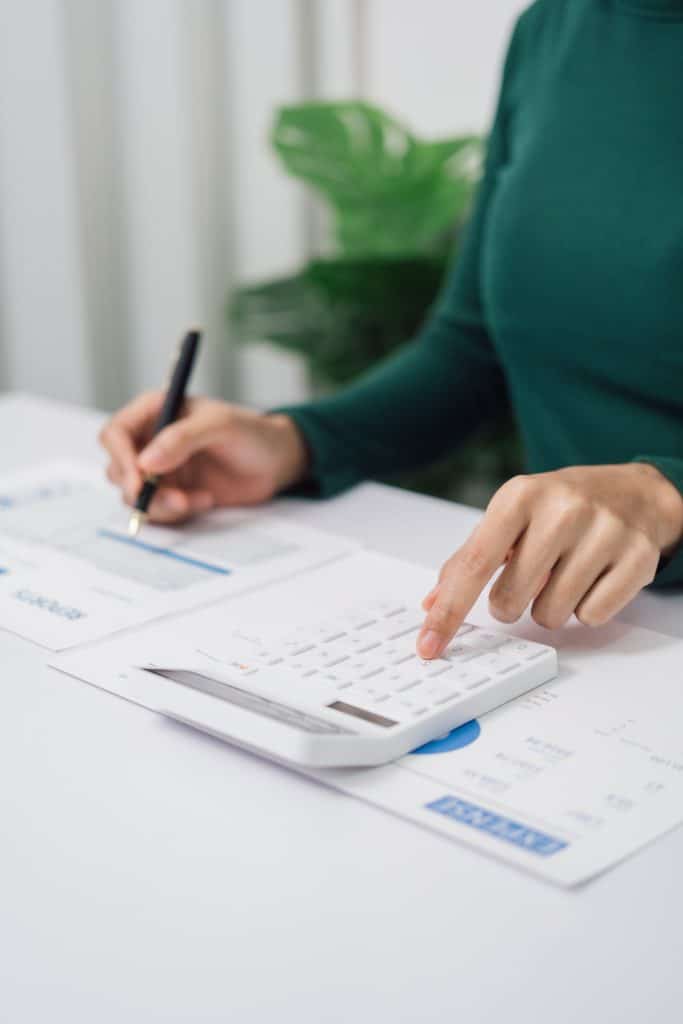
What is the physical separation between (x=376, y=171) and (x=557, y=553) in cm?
141

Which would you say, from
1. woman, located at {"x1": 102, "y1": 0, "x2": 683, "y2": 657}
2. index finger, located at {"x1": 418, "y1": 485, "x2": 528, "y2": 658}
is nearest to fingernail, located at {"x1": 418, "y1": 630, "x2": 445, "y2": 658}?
index finger, located at {"x1": 418, "y1": 485, "x2": 528, "y2": 658}

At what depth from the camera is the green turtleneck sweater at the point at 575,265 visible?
93 cm

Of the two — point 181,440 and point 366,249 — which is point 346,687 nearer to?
point 181,440

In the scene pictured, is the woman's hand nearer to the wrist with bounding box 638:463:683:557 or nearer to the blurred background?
the wrist with bounding box 638:463:683:557

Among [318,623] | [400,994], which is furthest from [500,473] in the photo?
[400,994]

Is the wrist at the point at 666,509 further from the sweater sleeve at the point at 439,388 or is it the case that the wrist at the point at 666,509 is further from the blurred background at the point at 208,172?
the blurred background at the point at 208,172

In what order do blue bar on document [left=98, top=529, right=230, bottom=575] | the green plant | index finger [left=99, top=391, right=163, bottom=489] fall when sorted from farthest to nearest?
1. the green plant
2. index finger [left=99, top=391, right=163, bottom=489]
3. blue bar on document [left=98, top=529, right=230, bottom=575]

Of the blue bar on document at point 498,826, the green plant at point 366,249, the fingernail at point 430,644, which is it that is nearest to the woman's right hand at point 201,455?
the fingernail at point 430,644

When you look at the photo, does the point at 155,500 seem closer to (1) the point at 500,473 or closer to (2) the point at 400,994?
Result: (2) the point at 400,994

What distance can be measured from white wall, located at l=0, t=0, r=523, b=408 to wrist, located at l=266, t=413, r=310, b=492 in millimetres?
1157

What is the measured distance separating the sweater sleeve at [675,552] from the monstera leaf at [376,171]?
1.31 meters

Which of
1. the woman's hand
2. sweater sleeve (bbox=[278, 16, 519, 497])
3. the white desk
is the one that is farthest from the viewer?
sweater sleeve (bbox=[278, 16, 519, 497])

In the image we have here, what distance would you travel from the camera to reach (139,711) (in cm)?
58

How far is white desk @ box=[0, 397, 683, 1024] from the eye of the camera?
0.39 meters
